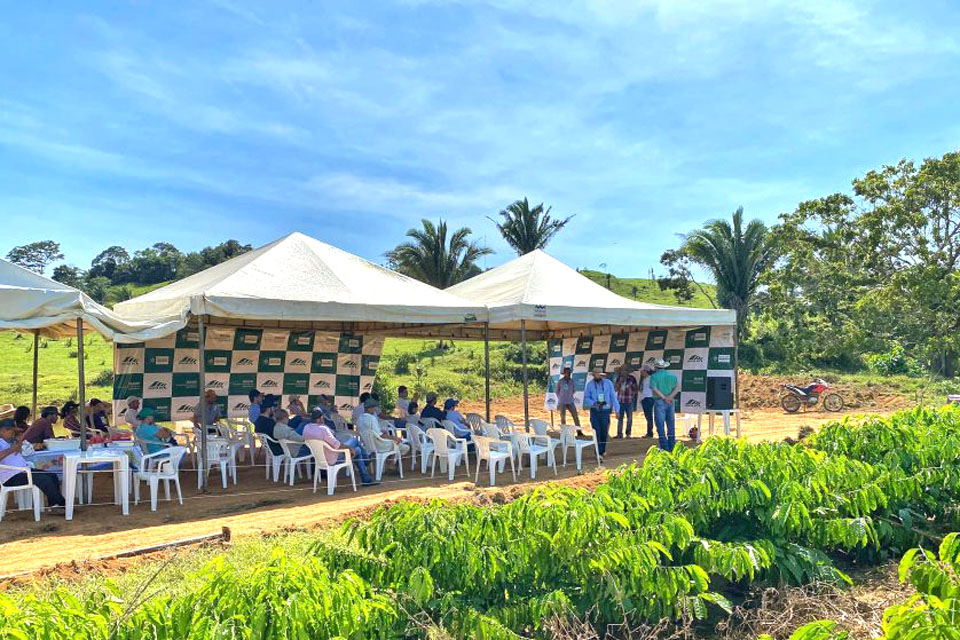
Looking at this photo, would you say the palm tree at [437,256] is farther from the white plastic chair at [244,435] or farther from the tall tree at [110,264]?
the tall tree at [110,264]

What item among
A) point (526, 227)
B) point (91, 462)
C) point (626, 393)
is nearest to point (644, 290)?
point (526, 227)

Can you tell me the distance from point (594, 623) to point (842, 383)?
2706 cm

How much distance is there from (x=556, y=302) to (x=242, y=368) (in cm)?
589

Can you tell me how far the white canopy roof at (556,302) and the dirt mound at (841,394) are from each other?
34.8 ft

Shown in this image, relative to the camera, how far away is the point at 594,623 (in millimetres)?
3658

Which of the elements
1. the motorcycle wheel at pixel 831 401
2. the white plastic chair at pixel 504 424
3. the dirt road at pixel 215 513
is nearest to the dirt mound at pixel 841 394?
the motorcycle wheel at pixel 831 401

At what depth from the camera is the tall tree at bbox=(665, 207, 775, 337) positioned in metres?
29.8

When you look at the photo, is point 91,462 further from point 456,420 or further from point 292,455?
point 456,420

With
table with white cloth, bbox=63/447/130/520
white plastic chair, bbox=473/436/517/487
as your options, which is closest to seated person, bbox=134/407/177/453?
table with white cloth, bbox=63/447/130/520

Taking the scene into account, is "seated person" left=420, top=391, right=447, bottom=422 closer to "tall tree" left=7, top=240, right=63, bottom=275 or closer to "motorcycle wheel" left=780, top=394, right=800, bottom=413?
"motorcycle wheel" left=780, top=394, right=800, bottom=413

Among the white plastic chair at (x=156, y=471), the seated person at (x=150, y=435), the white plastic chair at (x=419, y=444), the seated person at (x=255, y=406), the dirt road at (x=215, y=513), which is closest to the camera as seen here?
the dirt road at (x=215, y=513)

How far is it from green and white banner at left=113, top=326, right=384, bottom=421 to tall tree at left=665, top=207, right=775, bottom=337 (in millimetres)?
19078

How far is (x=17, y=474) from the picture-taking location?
7.39 m

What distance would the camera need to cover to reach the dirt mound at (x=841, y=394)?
2122 cm
